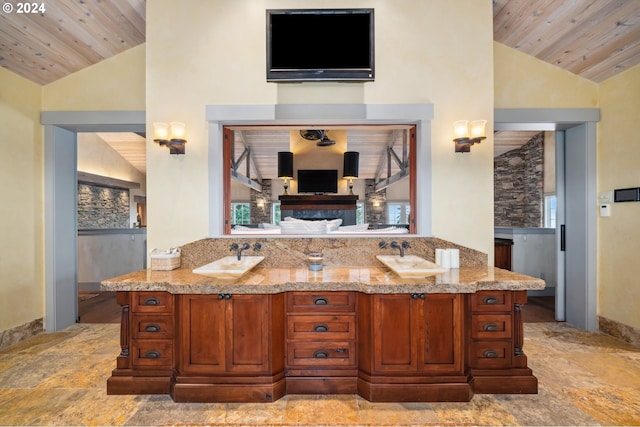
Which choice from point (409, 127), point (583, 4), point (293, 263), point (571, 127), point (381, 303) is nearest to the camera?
point (381, 303)

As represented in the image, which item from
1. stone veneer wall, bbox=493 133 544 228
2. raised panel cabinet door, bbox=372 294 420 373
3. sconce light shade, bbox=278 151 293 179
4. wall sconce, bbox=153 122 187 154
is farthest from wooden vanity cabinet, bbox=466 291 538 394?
sconce light shade, bbox=278 151 293 179

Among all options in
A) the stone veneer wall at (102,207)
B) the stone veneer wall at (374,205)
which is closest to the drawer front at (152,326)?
the stone veneer wall at (102,207)

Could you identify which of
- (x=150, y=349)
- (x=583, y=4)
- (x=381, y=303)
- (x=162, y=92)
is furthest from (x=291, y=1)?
(x=150, y=349)

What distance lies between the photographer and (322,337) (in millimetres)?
2217

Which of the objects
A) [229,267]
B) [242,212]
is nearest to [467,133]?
[229,267]

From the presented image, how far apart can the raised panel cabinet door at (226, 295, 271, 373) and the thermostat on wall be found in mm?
3682

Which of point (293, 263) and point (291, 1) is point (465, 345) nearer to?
point (293, 263)

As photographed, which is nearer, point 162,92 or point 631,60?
point 162,92

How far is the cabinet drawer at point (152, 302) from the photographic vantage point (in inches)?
88.3

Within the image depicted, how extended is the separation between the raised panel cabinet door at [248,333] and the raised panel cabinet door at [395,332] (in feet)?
2.48

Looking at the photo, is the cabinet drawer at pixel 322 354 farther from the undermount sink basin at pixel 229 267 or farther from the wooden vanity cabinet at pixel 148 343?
the wooden vanity cabinet at pixel 148 343

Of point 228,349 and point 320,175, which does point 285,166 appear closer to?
point 320,175

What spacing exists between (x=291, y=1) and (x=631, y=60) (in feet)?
10.9

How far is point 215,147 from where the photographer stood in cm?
283
